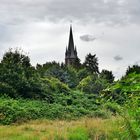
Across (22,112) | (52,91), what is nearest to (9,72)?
(52,91)

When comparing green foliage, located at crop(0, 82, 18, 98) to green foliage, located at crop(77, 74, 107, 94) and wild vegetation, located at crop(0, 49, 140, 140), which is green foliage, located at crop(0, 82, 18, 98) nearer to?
wild vegetation, located at crop(0, 49, 140, 140)

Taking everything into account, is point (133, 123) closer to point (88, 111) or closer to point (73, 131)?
point (73, 131)

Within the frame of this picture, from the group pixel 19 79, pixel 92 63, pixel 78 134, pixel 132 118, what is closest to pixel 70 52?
pixel 92 63

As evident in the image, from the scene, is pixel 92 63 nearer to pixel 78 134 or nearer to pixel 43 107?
pixel 43 107

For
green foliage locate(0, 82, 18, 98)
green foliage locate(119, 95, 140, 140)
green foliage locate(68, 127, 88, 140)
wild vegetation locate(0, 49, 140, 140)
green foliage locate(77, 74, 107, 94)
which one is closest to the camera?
green foliage locate(119, 95, 140, 140)

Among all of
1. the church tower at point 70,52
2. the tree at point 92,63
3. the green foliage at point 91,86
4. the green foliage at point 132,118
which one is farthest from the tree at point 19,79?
the church tower at point 70,52

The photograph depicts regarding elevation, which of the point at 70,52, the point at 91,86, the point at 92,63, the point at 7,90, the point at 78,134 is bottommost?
the point at 78,134

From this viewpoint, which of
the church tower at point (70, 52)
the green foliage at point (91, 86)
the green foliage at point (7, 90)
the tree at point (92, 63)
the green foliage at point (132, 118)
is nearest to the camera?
the green foliage at point (132, 118)

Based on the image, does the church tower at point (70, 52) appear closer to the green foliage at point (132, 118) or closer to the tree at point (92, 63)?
the tree at point (92, 63)

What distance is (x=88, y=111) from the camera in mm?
35031

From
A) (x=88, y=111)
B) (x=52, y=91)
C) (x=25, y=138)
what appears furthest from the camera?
(x=52, y=91)

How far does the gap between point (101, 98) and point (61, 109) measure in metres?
28.7

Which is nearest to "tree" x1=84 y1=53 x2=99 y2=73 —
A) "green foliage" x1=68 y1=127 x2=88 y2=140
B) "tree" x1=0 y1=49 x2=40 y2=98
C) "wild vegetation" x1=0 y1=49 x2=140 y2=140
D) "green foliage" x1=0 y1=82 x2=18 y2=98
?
"wild vegetation" x1=0 y1=49 x2=140 y2=140

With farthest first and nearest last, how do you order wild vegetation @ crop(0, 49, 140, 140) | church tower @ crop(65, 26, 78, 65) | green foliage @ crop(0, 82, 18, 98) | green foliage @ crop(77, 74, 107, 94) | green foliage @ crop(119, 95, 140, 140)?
church tower @ crop(65, 26, 78, 65) < green foliage @ crop(77, 74, 107, 94) < green foliage @ crop(0, 82, 18, 98) < wild vegetation @ crop(0, 49, 140, 140) < green foliage @ crop(119, 95, 140, 140)
